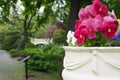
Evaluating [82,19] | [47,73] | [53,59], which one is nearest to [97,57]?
[82,19]

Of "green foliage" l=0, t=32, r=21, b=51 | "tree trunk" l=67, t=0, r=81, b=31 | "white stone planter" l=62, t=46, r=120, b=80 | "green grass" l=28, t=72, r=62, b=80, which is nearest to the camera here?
"white stone planter" l=62, t=46, r=120, b=80

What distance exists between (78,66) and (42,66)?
11.4m

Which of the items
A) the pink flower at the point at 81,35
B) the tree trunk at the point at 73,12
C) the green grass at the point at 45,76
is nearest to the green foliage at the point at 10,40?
the green grass at the point at 45,76

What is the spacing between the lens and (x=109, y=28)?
55.5 inches

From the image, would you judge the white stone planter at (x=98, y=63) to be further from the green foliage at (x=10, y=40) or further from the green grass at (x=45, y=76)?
the green foliage at (x=10, y=40)

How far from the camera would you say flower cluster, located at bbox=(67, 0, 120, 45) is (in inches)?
55.5

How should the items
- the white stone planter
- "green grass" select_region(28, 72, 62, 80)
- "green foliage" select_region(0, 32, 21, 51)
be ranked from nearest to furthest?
1. the white stone planter
2. "green grass" select_region(28, 72, 62, 80)
3. "green foliage" select_region(0, 32, 21, 51)

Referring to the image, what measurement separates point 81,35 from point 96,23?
9cm

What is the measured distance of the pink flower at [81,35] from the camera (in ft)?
4.66

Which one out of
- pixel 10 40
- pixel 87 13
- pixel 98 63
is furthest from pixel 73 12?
pixel 10 40

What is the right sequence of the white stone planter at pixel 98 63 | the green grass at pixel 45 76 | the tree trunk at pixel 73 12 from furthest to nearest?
the green grass at pixel 45 76 < the tree trunk at pixel 73 12 < the white stone planter at pixel 98 63

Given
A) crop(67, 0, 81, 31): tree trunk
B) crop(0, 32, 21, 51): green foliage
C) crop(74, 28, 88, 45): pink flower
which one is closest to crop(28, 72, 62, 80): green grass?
crop(67, 0, 81, 31): tree trunk

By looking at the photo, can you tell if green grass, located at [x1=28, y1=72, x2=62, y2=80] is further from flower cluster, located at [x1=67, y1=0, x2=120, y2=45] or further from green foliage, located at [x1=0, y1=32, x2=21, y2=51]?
green foliage, located at [x1=0, y1=32, x2=21, y2=51]

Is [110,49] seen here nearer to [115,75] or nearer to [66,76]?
[115,75]
